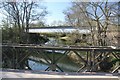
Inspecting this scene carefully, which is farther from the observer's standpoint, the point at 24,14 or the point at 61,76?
the point at 24,14

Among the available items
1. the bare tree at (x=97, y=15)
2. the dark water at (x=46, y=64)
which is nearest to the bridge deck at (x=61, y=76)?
the dark water at (x=46, y=64)

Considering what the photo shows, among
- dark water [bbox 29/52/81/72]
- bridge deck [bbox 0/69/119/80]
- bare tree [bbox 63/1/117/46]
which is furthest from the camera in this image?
bare tree [bbox 63/1/117/46]

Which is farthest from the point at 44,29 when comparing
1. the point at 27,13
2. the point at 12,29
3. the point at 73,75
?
the point at 73,75

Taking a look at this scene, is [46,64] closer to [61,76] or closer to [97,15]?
[97,15]

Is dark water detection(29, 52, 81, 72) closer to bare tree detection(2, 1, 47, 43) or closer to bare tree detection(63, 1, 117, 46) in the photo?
bare tree detection(63, 1, 117, 46)

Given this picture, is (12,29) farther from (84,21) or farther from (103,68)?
(103,68)

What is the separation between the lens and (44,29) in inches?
359

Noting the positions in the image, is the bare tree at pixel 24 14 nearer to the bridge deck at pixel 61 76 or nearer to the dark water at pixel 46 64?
the dark water at pixel 46 64

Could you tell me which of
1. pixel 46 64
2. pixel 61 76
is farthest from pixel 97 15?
pixel 61 76

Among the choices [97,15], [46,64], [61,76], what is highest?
[97,15]

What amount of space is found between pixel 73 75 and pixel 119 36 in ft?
18.1

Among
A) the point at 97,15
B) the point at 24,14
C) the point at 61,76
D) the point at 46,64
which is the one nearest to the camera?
the point at 61,76

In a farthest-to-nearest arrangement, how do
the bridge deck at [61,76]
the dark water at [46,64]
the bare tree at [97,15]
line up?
the bare tree at [97,15] < the dark water at [46,64] < the bridge deck at [61,76]

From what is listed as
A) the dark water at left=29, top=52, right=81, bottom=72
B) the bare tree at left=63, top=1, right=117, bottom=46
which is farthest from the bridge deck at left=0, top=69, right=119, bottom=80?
the bare tree at left=63, top=1, right=117, bottom=46
